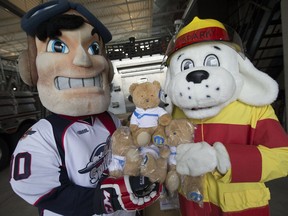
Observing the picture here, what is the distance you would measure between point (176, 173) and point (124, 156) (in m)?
0.22

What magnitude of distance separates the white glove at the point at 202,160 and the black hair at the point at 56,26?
796 millimetres

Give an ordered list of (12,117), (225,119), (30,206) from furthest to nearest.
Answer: (12,117) < (30,206) < (225,119)

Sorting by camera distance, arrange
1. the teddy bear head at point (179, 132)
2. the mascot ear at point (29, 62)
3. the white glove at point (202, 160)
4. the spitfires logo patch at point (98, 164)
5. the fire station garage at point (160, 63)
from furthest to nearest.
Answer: the fire station garage at point (160, 63) → the mascot ear at point (29, 62) → the spitfires logo patch at point (98, 164) → the teddy bear head at point (179, 132) → the white glove at point (202, 160)

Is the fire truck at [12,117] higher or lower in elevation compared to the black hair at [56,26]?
lower

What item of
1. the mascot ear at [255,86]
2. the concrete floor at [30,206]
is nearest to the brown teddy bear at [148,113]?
the mascot ear at [255,86]

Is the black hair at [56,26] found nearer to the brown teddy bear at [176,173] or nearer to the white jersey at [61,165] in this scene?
the white jersey at [61,165]

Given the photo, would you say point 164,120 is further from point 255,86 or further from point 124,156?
point 255,86

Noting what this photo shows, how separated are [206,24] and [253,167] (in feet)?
2.13

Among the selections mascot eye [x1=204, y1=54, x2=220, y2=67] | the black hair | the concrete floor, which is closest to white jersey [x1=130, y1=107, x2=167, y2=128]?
mascot eye [x1=204, y1=54, x2=220, y2=67]

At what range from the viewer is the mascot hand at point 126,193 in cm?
90

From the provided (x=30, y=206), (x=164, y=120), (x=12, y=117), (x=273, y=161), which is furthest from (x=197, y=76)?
(x=12, y=117)

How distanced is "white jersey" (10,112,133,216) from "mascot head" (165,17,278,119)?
17.8 inches

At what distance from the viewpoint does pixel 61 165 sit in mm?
1062

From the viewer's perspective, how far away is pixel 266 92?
1032 millimetres
